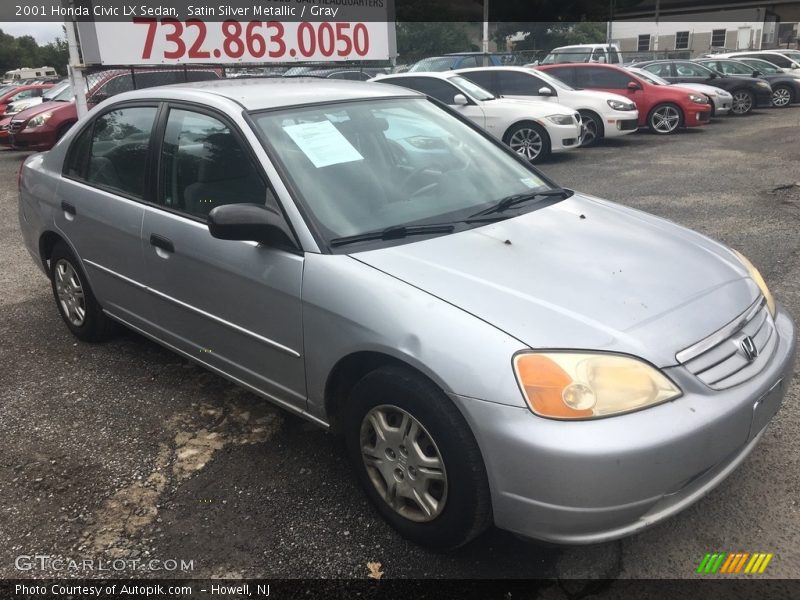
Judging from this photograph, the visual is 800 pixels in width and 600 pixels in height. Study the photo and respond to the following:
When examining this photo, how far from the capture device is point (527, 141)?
1106 cm

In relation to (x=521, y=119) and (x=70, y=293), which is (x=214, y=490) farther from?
(x=521, y=119)

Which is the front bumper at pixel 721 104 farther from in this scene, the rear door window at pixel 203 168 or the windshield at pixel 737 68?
the rear door window at pixel 203 168

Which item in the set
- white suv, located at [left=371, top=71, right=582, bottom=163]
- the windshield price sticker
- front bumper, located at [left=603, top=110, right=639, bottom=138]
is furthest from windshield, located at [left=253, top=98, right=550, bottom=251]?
front bumper, located at [left=603, top=110, right=639, bottom=138]

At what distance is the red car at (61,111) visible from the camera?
11.9 metres

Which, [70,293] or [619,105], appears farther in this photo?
[619,105]

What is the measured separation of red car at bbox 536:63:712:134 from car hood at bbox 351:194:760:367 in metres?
11.8

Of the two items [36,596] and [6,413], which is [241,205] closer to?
[36,596]

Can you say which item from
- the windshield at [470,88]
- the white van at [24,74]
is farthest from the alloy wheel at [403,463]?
the white van at [24,74]

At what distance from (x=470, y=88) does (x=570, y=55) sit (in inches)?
535

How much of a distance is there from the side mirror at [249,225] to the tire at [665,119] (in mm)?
12999

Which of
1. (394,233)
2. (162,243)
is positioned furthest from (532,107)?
(394,233)

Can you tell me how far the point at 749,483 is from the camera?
2.76 meters

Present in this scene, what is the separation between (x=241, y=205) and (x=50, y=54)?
4065 inches

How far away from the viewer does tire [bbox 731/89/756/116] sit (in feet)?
55.6
